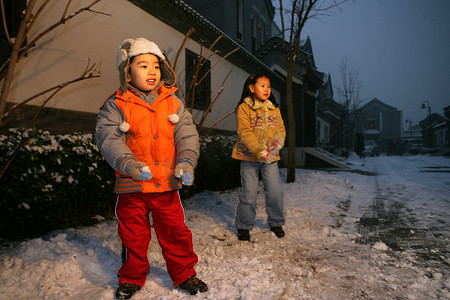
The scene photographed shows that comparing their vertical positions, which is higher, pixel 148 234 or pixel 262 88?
pixel 262 88

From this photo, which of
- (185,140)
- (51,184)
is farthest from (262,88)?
(51,184)

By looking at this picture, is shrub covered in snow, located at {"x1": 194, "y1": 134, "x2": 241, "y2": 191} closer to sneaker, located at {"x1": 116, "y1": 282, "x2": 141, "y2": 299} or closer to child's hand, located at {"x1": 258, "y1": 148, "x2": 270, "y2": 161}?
child's hand, located at {"x1": 258, "y1": 148, "x2": 270, "y2": 161}

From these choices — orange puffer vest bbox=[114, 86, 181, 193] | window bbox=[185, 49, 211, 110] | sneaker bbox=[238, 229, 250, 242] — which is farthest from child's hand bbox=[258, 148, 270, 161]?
window bbox=[185, 49, 211, 110]

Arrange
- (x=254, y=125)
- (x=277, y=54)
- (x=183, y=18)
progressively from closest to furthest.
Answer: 1. (x=254, y=125)
2. (x=183, y=18)
3. (x=277, y=54)

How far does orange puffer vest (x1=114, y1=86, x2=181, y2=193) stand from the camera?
2.19 metres

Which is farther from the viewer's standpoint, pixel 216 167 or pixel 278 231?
pixel 216 167

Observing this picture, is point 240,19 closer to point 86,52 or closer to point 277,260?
point 86,52

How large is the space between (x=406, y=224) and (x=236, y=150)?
8.56ft

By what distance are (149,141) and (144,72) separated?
0.55 m

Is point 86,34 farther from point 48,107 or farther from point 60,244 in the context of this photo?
point 60,244

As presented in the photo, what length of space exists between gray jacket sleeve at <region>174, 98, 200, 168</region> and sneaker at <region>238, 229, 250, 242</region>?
151 cm

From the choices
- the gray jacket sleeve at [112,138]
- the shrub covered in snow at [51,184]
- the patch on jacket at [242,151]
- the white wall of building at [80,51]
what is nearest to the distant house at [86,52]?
the white wall of building at [80,51]

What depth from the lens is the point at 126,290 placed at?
214 centimetres

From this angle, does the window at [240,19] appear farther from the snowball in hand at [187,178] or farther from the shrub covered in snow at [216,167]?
the snowball in hand at [187,178]
